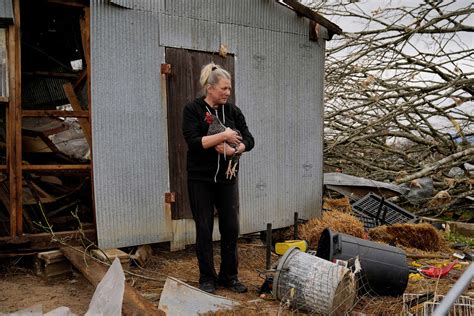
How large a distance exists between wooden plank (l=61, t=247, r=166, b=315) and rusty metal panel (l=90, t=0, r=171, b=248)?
0.35m

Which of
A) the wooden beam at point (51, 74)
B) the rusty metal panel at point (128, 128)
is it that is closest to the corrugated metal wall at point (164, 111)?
the rusty metal panel at point (128, 128)

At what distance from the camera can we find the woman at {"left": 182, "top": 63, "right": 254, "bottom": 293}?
4.59 m

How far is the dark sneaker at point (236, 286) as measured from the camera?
15.9ft

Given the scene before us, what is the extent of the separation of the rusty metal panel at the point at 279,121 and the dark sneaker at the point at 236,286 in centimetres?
188

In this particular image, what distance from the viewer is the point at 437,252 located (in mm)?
7047

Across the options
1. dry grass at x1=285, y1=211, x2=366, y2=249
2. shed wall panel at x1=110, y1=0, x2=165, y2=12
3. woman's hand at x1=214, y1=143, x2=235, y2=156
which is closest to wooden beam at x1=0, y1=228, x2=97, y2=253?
woman's hand at x1=214, y1=143, x2=235, y2=156

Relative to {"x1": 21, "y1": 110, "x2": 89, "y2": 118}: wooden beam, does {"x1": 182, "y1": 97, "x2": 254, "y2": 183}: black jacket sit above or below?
below

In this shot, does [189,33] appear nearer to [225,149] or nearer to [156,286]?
[225,149]

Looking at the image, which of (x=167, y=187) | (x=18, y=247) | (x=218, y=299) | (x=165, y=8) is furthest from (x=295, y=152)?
(x=18, y=247)

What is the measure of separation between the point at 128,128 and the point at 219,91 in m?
1.54

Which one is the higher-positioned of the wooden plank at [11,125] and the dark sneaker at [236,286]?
the wooden plank at [11,125]

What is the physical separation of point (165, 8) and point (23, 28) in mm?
2439

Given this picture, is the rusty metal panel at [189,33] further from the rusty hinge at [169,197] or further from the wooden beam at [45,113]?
the rusty hinge at [169,197]

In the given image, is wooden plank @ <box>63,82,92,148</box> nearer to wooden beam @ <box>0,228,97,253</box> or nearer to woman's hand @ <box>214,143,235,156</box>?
wooden beam @ <box>0,228,97,253</box>
